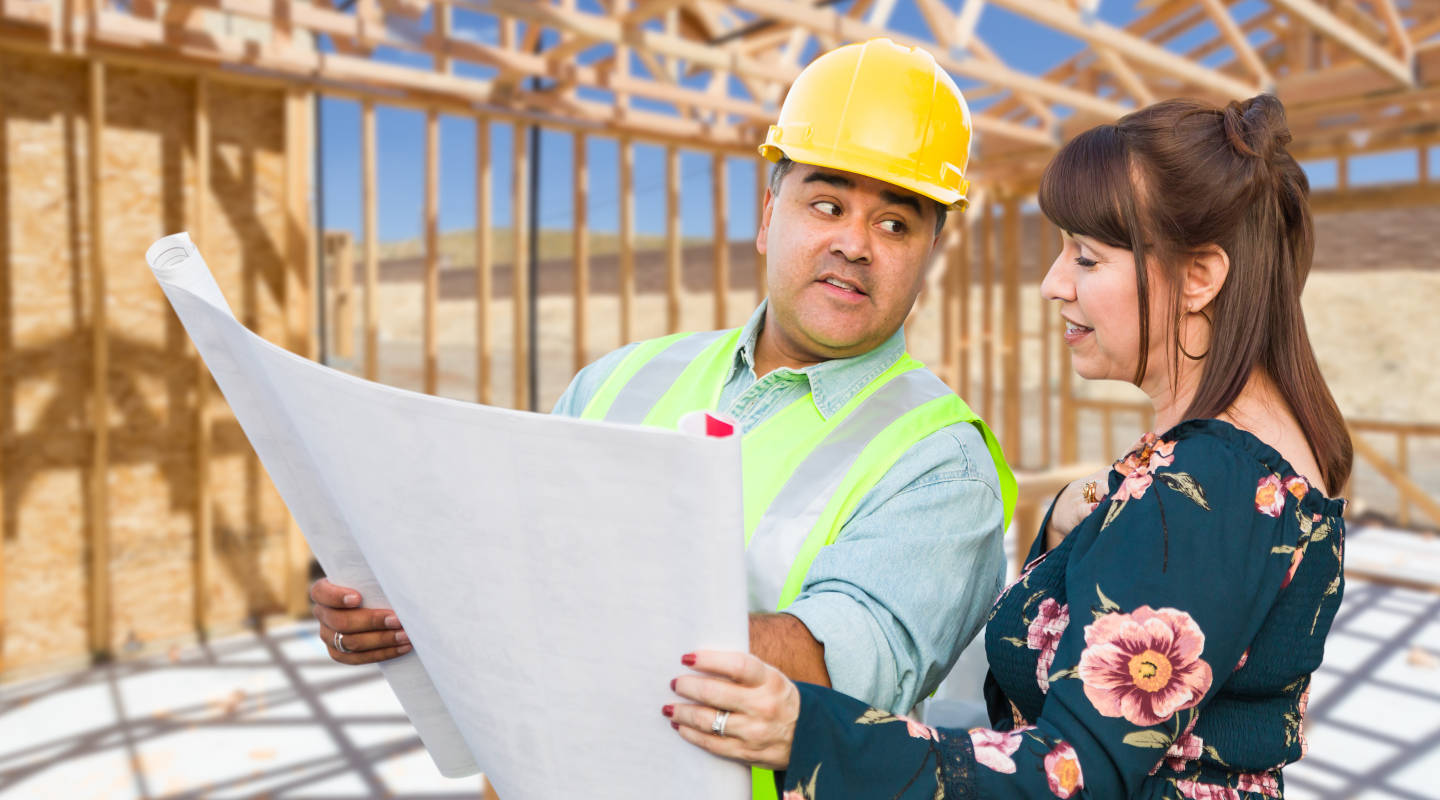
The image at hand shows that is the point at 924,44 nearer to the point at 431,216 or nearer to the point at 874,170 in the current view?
the point at 431,216

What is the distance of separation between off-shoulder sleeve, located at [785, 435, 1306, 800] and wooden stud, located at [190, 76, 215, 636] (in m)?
4.85

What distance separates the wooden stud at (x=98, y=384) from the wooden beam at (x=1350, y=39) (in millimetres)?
5809

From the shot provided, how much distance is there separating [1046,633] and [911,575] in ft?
0.52

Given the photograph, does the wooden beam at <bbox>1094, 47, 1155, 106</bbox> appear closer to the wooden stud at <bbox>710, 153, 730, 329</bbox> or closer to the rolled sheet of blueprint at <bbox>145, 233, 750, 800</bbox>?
the wooden stud at <bbox>710, 153, 730, 329</bbox>

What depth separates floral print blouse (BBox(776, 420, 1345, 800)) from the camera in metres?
0.85

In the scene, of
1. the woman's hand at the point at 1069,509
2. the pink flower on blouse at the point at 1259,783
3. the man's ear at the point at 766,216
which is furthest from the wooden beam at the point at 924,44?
the pink flower on blouse at the point at 1259,783

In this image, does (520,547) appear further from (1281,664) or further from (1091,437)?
(1091,437)

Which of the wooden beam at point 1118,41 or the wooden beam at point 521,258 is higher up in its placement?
the wooden beam at point 1118,41

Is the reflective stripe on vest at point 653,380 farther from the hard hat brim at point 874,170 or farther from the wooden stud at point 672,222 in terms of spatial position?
the wooden stud at point 672,222

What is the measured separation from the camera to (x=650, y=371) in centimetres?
161

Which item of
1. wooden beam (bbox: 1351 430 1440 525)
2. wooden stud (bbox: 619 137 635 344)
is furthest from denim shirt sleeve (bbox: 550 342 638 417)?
wooden beam (bbox: 1351 430 1440 525)

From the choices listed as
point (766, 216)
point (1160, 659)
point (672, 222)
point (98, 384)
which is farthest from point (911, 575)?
point (672, 222)

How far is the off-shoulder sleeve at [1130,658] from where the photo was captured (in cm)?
85

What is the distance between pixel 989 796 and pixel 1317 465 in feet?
1.72
